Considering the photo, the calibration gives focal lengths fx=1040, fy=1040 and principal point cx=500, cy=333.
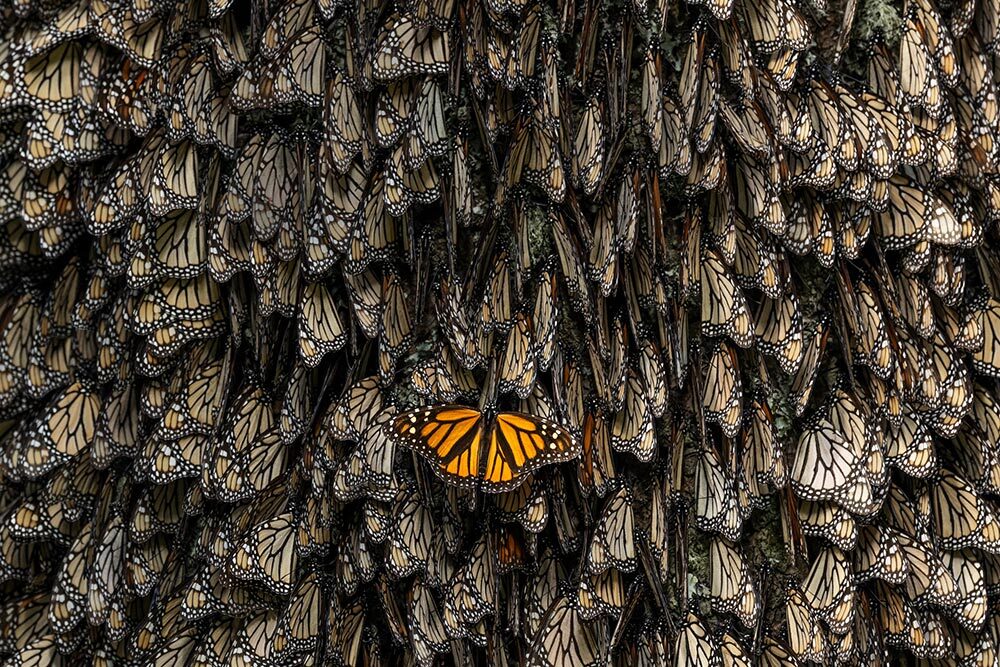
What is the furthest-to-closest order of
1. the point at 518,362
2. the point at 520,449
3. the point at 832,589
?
the point at 832,589 → the point at 518,362 → the point at 520,449

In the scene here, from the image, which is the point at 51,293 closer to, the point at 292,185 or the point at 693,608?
the point at 292,185

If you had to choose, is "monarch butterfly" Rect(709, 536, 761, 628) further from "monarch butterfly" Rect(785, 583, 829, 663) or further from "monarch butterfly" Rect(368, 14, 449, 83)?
"monarch butterfly" Rect(368, 14, 449, 83)

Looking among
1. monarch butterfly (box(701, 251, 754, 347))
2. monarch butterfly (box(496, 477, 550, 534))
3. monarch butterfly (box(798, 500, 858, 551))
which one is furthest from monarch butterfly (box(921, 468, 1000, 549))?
monarch butterfly (box(496, 477, 550, 534))

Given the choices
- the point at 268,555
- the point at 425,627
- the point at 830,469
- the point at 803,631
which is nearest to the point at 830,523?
the point at 830,469

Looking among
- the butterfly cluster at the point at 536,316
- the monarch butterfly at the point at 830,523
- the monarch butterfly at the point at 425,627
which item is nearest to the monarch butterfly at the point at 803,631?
the butterfly cluster at the point at 536,316

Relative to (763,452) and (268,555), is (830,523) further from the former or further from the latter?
(268,555)

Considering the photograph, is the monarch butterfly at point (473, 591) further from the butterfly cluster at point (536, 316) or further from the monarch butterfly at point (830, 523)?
the monarch butterfly at point (830, 523)

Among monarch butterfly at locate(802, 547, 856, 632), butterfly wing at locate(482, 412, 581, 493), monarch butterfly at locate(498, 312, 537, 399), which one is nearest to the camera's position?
butterfly wing at locate(482, 412, 581, 493)

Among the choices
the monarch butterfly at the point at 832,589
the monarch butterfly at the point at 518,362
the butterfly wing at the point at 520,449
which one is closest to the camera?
the butterfly wing at the point at 520,449
